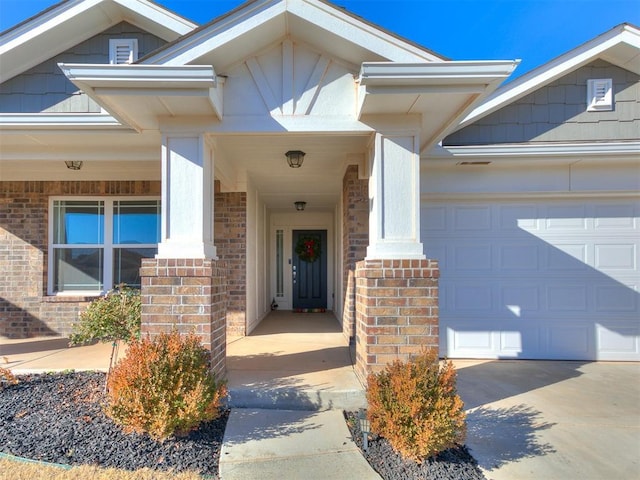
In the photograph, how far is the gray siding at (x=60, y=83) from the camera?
5027 millimetres

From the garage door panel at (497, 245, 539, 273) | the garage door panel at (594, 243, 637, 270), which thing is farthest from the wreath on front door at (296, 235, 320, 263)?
the garage door panel at (594, 243, 637, 270)

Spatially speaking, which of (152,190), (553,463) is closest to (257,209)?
(152,190)

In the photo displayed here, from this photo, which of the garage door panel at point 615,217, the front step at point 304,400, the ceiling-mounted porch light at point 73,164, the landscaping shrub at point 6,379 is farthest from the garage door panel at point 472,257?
the ceiling-mounted porch light at point 73,164

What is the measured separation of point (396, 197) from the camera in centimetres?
365

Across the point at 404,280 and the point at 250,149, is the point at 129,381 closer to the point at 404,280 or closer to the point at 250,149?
the point at 404,280

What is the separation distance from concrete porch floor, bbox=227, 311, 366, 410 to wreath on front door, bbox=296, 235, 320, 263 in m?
3.52

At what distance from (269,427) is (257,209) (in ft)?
16.4

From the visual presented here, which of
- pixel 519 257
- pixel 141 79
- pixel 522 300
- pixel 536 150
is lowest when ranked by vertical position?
pixel 522 300

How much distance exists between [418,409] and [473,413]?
1.14m

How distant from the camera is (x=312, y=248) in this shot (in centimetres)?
1005

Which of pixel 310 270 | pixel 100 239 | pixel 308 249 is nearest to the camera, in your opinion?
pixel 100 239

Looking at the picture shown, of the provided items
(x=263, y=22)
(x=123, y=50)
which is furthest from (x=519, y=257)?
(x=123, y=50)

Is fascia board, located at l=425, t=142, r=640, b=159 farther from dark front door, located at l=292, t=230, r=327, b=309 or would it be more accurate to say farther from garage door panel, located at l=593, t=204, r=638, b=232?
dark front door, located at l=292, t=230, r=327, b=309

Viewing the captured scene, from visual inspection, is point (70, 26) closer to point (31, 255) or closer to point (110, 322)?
point (31, 255)
